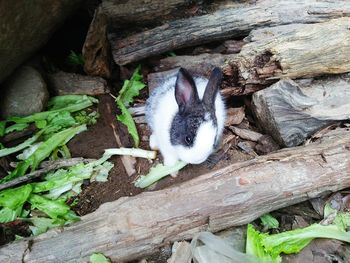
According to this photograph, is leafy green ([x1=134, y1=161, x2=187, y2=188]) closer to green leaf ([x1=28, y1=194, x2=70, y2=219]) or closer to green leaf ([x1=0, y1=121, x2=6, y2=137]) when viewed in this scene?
green leaf ([x1=28, y1=194, x2=70, y2=219])

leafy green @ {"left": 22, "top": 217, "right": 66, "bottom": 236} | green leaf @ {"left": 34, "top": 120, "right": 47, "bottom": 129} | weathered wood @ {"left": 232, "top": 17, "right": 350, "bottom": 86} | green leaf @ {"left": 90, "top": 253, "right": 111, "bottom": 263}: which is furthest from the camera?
green leaf @ {"left": 34, "top": 120, "right": 47, "bottom": 129}

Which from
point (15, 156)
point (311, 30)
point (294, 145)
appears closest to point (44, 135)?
point (15, 156)

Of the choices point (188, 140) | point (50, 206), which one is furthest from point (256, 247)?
point (50, 206)

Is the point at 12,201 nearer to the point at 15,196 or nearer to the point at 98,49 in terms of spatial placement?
the point at 15,196

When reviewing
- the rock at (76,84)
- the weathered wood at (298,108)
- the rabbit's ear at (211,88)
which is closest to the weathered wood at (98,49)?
the rock at (76,84)

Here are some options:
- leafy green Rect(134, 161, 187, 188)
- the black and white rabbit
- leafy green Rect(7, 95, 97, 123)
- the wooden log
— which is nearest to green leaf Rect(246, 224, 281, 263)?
the wooden log

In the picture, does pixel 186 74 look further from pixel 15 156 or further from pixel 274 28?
pixel 15 156

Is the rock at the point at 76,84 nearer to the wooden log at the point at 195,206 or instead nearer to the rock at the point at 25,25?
the rock at the point at 25,25
